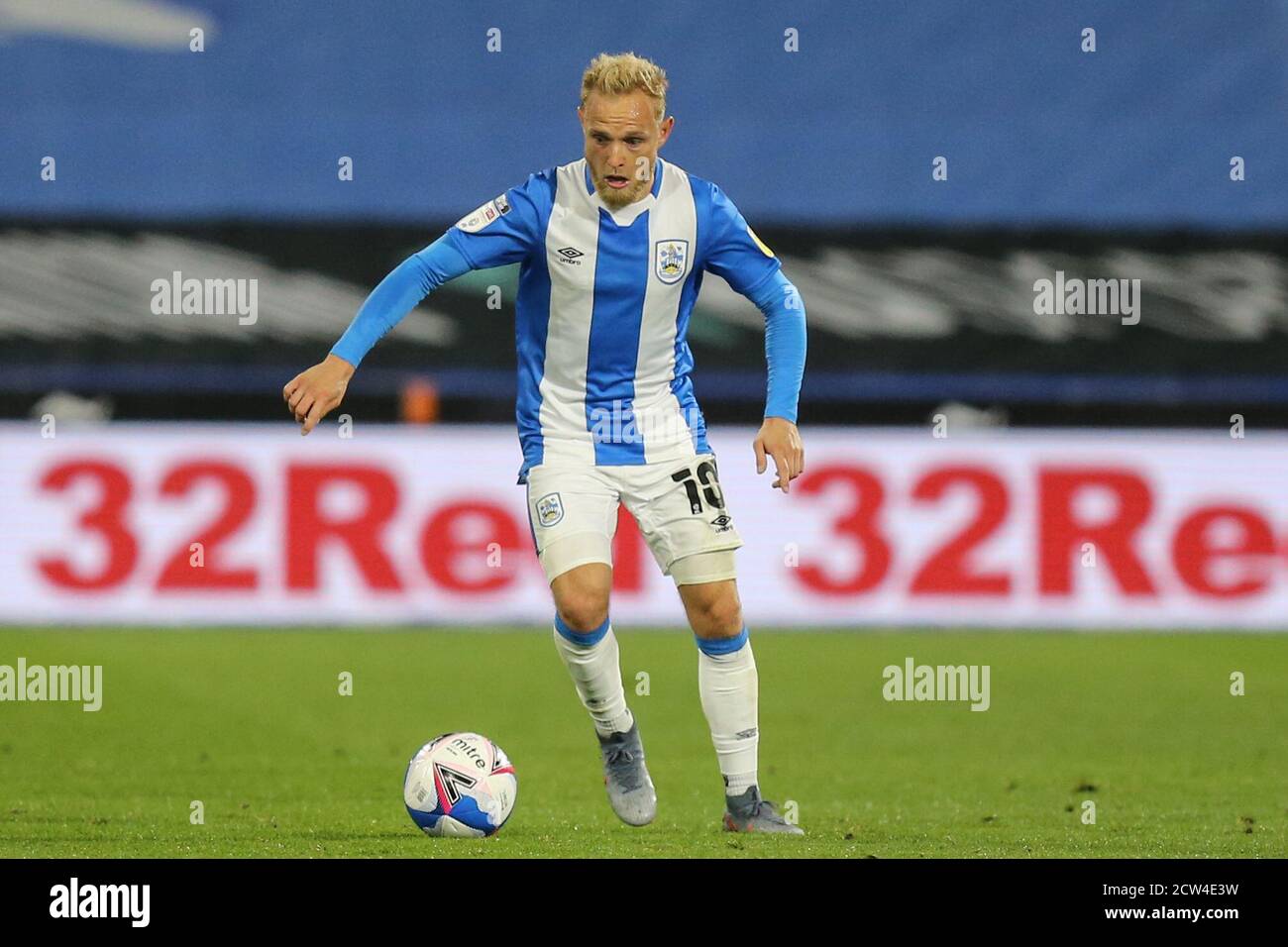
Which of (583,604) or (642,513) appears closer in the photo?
(583,604)

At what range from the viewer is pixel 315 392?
524 centimetres

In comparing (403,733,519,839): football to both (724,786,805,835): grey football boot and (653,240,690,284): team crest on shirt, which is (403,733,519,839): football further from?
(653,240,690,284): team crest on shirt

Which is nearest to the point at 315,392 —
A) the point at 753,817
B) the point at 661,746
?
the point at 753,817

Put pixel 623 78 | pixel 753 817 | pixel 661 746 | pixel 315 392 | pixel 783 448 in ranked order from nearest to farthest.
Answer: pixel 315 392 < pixel 623 78 < pixel 783 448 < pixel 753 817 < pixel 661 746

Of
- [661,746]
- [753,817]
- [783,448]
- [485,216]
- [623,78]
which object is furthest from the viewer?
[661,746]

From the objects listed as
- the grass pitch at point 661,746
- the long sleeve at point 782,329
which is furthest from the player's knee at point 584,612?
the long sleeve at point 782,329

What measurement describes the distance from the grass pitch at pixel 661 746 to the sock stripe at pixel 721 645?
53 centimetres

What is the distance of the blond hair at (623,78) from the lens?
5.48m

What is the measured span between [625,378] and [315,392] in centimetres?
103

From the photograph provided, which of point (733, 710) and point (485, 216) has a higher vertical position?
point (485, 216)

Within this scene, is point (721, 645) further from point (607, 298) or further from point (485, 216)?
point (485, 216)

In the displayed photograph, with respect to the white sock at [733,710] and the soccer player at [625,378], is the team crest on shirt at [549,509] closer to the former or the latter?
the soccer player at [625,378]

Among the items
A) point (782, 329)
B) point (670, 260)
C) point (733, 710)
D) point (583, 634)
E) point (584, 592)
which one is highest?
point (670, 260)

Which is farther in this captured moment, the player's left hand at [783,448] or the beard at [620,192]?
the beard at [620,192]
